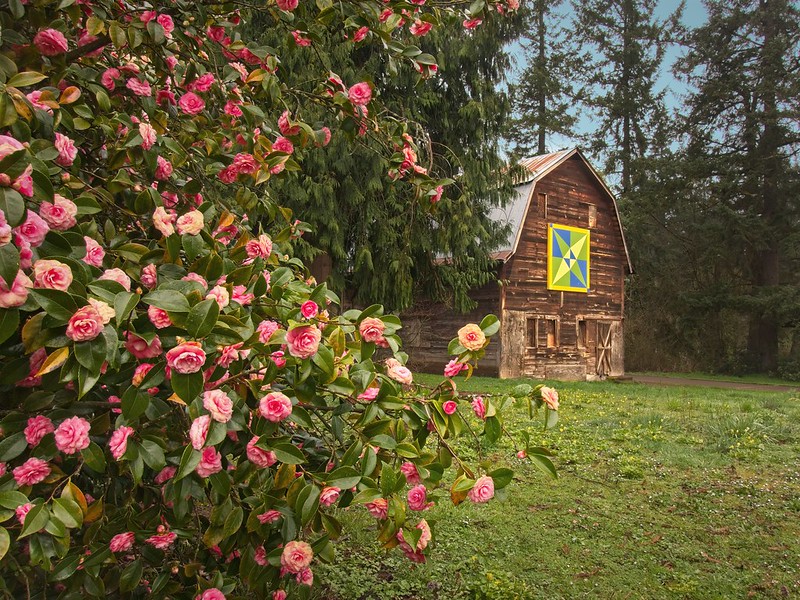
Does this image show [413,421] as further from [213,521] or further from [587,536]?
[587,536]

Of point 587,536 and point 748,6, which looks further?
point 748,6

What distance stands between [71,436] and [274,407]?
1.54 ft

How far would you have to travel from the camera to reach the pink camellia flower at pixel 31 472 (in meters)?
1.46

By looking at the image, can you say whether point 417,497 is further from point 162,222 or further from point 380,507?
point 162,222

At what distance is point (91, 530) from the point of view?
1733mm

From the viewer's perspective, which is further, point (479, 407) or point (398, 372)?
point (479, 407)

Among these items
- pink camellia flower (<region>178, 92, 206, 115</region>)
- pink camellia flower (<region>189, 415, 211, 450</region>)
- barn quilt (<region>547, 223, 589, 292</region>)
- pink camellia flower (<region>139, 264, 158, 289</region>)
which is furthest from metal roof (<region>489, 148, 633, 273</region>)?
pink camellia flower (<region>189, 415, 211, 450</region>)

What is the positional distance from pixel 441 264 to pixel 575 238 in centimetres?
943

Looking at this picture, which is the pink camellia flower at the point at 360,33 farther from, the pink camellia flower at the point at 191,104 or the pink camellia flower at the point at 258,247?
the pink camellia flower at the point at 258,247

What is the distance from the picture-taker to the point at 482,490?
180 centimetres

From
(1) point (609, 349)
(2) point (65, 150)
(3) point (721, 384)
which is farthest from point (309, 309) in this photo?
(3) point (721, 384)

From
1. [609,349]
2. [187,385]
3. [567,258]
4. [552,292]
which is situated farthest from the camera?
[609,349]

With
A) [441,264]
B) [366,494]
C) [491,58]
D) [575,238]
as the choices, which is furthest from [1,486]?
[575,238]

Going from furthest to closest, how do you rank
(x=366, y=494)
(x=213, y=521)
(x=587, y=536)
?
1. (x=587, y=536)
2. (x=213, y=521)
3. (x=366, y=494)
